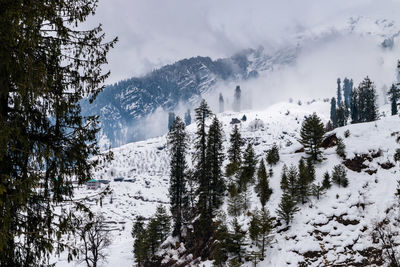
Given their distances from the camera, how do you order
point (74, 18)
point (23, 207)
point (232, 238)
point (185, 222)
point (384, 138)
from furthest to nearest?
1. point (185, 222)
2. point (384, 138)
3. point (232, 238)
4. point (74, 18)
5. point (23, 207)

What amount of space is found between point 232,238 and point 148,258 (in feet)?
73.4

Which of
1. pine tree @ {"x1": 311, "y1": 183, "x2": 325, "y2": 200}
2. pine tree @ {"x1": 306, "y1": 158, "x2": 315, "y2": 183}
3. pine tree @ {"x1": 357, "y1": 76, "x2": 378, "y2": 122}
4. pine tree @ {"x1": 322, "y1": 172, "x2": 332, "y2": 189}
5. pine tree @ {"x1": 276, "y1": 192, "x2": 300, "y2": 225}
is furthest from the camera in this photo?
pine tree @ {"x1": 357, "y1": 76, "x2": 378, "y2": 122}

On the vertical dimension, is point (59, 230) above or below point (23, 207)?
below

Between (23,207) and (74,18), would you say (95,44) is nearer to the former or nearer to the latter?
(74,18)

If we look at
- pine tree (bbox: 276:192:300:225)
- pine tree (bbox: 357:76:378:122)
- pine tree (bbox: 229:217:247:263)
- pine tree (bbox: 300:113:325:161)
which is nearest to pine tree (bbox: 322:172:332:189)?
pine tree (bbox: 276:192:300:225)

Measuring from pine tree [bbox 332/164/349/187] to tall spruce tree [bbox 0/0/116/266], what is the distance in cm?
2414

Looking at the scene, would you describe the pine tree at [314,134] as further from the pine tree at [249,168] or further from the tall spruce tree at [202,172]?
Answer: the tall spruce tree at [202,172]

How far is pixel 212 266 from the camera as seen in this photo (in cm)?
2252

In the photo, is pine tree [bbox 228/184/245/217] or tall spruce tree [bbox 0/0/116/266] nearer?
tall spruce tree [bbox 0/0/116/266]

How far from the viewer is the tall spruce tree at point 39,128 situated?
491 centimetres

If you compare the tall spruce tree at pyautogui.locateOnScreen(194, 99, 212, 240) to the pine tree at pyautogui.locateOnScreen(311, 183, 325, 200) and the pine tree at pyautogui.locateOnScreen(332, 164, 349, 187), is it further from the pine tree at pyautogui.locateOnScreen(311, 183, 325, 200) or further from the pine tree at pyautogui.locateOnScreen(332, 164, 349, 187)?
the pine tree at pyautogui.locateOnScreen(332, 164, 349, 187)

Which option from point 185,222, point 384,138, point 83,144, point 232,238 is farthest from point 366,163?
point 83,144

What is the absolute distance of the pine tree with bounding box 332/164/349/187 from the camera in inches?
935

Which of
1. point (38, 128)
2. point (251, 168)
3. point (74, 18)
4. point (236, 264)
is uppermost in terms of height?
point (74, 18)
